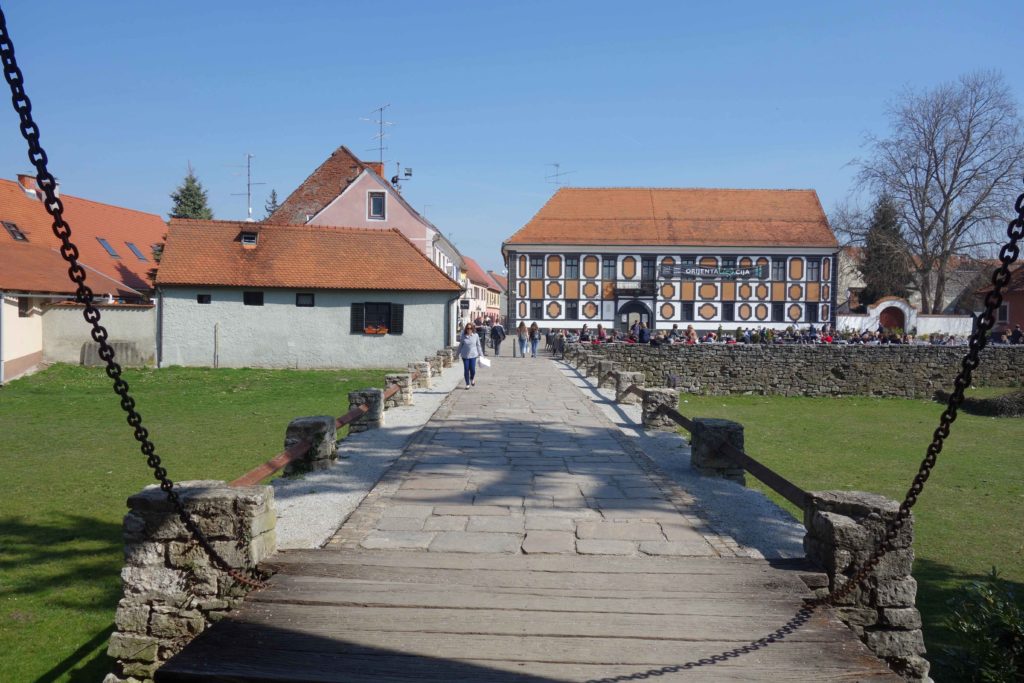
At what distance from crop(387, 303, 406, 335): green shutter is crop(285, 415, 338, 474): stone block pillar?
18.5m

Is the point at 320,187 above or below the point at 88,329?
above

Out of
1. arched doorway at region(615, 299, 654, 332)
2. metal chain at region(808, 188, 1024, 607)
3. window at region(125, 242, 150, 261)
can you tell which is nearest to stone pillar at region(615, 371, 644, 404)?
metal chain at region(808, 188, 1024, 607)

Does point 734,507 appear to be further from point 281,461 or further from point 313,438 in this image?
point 313,438

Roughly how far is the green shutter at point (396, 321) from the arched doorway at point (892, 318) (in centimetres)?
2867

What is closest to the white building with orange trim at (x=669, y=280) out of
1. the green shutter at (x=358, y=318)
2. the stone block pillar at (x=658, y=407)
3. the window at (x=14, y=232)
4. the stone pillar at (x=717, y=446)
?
the green shutter at (x=358, y=318)

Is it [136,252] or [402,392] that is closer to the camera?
[402,392]

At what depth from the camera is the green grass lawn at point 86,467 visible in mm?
5125

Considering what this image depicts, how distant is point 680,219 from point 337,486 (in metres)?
41.7

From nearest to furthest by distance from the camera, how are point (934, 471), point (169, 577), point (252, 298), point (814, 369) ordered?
point (169, 577) → point (934, 471) → point (252, 298) → point (814, 369)

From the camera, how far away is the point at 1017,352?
2955 cm

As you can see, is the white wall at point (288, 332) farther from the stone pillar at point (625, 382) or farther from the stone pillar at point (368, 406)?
the stone pillar at point (368, 406)

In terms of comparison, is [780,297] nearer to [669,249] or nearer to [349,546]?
[669,249]

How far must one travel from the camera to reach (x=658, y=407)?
443 inches

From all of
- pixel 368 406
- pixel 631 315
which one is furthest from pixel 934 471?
pixel 631 315
